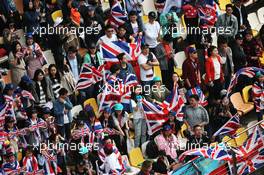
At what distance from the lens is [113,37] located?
2803cm

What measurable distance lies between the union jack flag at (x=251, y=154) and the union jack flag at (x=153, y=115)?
10.4ft

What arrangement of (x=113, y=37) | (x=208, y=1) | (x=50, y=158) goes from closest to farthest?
(x=50, y=158) → (x=113, y=37) → (x=208, y=1)

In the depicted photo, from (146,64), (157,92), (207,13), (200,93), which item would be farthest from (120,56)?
(207,13)

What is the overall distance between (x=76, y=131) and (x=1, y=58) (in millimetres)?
2514

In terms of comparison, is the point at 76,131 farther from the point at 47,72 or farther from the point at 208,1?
the point at 208,1

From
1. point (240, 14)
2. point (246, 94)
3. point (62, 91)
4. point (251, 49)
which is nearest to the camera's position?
point (62, 91)

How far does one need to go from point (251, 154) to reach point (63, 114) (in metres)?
4.52

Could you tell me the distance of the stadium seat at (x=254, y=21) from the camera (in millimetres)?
31175

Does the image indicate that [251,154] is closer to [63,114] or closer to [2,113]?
[63,114]

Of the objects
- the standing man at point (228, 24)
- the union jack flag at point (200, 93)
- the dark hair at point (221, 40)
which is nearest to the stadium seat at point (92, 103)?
the union jack flag at point (200, 93)

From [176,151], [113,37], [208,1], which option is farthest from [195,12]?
[176,151]

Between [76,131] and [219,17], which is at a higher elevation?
[219,17]

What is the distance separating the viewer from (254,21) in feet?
103

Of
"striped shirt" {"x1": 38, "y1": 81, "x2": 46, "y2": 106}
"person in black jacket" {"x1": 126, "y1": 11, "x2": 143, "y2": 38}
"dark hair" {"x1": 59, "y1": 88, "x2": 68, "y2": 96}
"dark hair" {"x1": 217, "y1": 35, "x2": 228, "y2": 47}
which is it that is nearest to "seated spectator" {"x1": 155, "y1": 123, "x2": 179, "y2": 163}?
"dark hair" {"x1": 59, "y1": 88, "x2": 68, "y2": 96}
